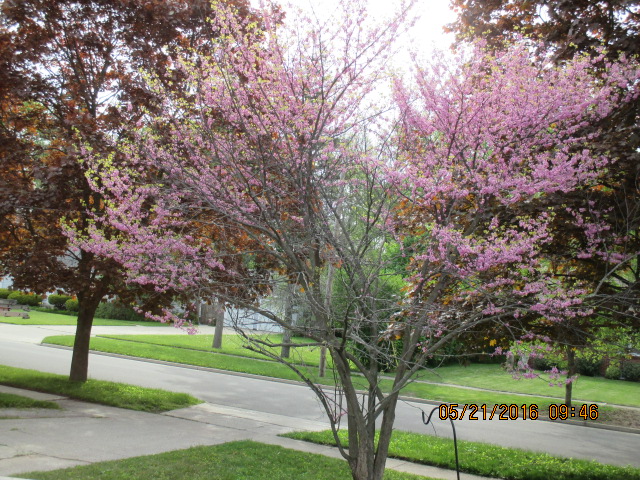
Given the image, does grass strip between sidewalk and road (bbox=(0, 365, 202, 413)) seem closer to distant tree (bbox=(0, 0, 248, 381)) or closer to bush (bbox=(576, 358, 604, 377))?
distant tree (bbox=(0, 0, 248, 381))

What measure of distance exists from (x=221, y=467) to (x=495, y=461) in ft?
13.1

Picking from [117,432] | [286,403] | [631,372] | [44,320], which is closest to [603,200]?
[117,432]

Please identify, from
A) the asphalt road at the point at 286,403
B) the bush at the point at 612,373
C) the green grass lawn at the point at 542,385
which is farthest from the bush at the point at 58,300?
the bush at the point at 612,373

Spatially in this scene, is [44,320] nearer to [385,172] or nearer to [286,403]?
[286,403]

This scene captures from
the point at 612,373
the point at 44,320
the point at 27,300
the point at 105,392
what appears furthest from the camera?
the point at 27,300

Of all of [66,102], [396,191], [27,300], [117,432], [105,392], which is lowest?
[117,432]

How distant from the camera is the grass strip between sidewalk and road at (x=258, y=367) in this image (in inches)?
544

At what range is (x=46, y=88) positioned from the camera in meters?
9.64

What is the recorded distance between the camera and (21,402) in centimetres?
935

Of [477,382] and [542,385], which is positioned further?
[542,385]

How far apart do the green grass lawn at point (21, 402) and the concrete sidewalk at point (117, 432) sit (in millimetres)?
263

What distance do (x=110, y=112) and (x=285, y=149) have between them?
5.54 metres

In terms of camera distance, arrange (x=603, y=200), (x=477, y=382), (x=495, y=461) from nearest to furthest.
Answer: (x=603, y=200) < (x=495, y=461) < (x=477, y=382)

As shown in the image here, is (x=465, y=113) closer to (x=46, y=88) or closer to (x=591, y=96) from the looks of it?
(x=591, y=96)
